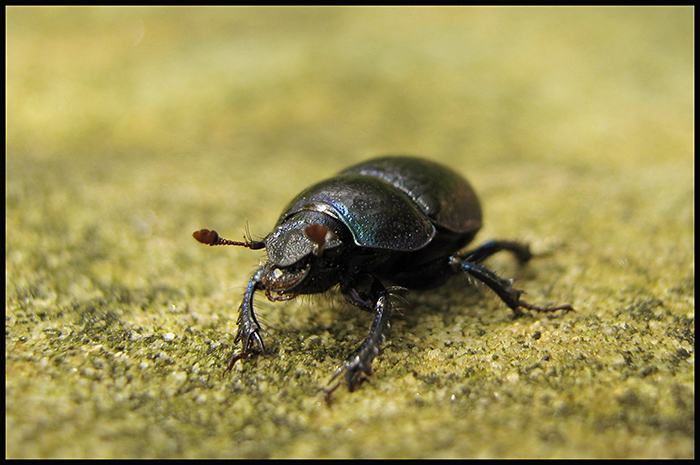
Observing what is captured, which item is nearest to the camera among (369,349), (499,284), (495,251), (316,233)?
(316,233)

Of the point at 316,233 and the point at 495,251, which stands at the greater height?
the point at 316,233

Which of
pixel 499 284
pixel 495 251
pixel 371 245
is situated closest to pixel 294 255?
pixel 371 245

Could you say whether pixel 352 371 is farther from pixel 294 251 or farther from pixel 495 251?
pixel 495 251

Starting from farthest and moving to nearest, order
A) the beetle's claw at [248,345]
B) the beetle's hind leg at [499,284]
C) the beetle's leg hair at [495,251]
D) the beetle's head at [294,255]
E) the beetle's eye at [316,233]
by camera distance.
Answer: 1. the beetle's leg hair at [495,251]
2. the beetle's hind leg at [499,284]
3. the beetle's claw at [248,345]
4. the beetle's head at [294,255]
5. the beetle's eye at [316,233]

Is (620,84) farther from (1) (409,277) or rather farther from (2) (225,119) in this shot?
(1) (409,277)

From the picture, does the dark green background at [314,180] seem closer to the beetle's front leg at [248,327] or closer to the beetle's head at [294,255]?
the beetle's front leg at [248,327]

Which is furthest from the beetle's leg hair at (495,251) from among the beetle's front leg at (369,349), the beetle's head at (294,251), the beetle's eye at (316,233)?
the beetle's eye at (316,233)

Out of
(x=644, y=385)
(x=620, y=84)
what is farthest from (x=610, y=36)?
(x=644, y=385)
